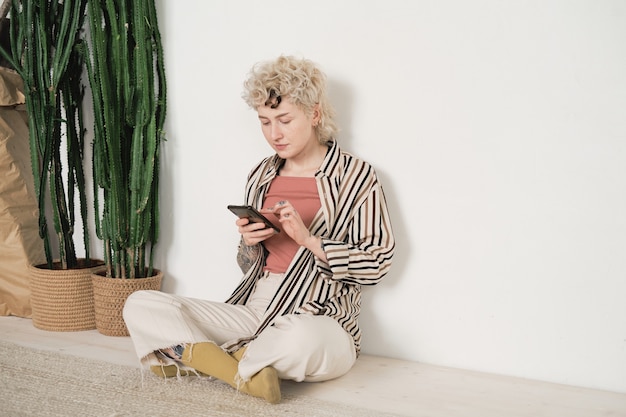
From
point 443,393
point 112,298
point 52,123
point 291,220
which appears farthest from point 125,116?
point 443,393

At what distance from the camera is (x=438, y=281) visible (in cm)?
200

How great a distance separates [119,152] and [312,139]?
A: 29.1 inches

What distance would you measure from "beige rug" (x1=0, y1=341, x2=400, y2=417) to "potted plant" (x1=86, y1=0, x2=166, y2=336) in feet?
1.34

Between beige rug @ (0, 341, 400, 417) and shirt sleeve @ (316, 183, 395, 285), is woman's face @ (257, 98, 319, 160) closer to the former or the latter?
shirt sleeve @ (316, 183, 395, 285)

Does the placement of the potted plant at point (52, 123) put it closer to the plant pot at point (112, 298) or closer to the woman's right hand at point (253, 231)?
the plant pot at point (112, 298)

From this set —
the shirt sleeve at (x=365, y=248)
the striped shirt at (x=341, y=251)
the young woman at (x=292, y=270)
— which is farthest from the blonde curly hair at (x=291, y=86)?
the shirt sleeve at (x=365, y=248)

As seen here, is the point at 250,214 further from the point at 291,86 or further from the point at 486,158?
the point at 486,158

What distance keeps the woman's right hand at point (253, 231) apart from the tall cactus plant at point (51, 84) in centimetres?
90

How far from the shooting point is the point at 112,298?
229 centimetres

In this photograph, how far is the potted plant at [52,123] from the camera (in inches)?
91.8

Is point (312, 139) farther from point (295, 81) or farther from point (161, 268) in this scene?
point (161, 268)

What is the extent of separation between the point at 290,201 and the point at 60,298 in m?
0.99

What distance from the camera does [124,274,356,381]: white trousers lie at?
64.9 inches

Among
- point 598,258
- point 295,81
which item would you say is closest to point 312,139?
point 295,81
